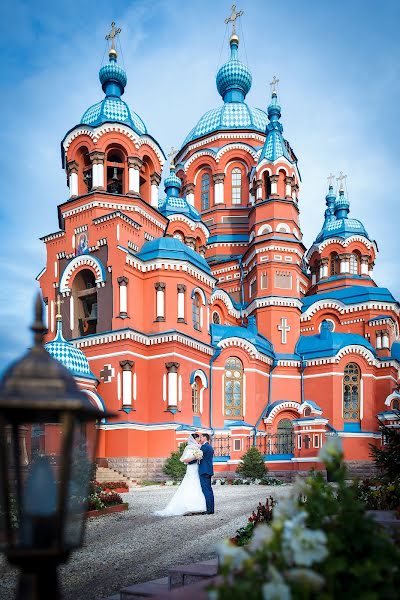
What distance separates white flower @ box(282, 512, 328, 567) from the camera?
1.91 m

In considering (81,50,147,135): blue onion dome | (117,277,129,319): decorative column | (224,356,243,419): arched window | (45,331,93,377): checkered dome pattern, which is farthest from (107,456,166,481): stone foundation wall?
(81,50,147,135): blue onion dome

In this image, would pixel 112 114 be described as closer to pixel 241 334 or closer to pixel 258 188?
pixel 258 188

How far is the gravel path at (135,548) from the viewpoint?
18.1 feet

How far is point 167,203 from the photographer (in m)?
25.1

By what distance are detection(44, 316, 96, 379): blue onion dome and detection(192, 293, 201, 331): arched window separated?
4.28 metres

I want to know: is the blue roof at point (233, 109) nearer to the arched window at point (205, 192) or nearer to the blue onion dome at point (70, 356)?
the arched window at point (205, 192)

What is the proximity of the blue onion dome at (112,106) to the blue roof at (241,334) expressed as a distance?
7.79 metres

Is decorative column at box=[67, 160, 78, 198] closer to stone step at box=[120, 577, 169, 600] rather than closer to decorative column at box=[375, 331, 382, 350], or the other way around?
decorative column at box=[375, 331, 382, 350]

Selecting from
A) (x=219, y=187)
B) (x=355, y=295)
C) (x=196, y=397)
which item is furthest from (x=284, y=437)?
(x=219, y=187)

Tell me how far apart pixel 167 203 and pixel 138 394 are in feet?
31.6

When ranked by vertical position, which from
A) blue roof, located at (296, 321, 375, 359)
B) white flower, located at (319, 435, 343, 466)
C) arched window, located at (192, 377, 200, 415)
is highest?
blue roof, located at (296, 321, 375, 359)

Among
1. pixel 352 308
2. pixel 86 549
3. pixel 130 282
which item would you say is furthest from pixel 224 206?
pixel 86 549

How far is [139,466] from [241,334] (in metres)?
6.66

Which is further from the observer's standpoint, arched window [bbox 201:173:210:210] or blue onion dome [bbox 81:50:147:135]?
arched window [bbox 201:173:210:210]
